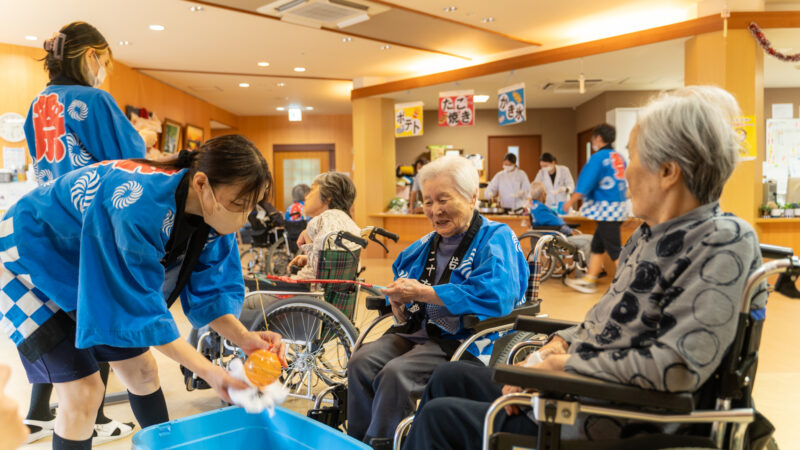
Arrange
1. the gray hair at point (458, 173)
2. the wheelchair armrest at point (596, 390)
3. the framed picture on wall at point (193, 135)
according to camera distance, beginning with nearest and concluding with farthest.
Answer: the wheelchair armrest at point (596, 390), the gray hair at point (458, 173), the framed picture on wall at point (193, 135)

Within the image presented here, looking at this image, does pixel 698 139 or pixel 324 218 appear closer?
pixel 698 139

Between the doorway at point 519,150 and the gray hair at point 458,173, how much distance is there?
9945mm

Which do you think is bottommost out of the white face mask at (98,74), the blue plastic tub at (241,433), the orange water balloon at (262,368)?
the blue plastic tub at (241,433)

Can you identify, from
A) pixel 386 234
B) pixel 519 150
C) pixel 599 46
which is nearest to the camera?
pixel 386 234

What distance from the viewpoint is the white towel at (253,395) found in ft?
3.86

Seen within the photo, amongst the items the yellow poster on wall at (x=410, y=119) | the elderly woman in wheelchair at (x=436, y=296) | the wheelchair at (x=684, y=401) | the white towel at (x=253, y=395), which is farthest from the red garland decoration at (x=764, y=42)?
the white towel at (x=253, y=395)

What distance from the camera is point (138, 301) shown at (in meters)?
1.27

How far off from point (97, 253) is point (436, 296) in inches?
39.0

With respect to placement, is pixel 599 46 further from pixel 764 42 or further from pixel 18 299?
pixel 18 299

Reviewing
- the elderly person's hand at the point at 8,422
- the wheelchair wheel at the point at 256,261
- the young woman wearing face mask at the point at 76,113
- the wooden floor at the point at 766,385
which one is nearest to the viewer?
the elderly person's hand at the point at 8,422

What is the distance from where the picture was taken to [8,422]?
24.8 inches

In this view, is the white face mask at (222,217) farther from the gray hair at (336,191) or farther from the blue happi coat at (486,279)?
the gray hair at (336,191)

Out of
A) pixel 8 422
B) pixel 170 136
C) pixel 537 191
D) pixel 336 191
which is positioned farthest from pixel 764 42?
pixel 170 136

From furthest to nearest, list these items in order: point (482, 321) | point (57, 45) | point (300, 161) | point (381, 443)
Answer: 1. point (300, 161)
2. point (57, 45)
3. point (482, 321)
4. point (381, 443)
